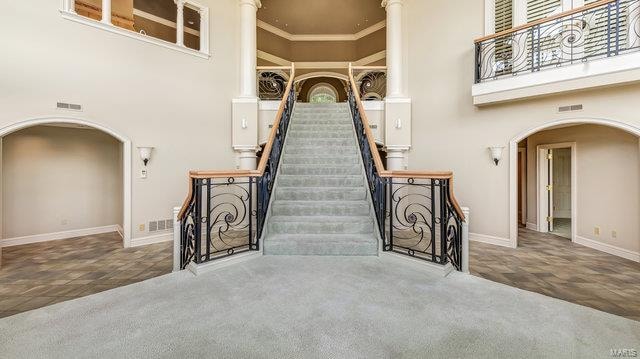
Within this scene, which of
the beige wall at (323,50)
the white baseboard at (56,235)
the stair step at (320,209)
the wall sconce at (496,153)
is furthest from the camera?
the beige wall at (323,50)

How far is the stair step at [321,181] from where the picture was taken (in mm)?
4480

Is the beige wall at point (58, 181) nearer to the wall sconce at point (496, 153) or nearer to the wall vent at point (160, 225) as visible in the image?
the wall vent at point (160, 225)

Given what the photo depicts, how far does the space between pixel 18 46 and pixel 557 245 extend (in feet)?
31.5

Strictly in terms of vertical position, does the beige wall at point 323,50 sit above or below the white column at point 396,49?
above

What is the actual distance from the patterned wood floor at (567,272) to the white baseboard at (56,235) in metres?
A: 7.55

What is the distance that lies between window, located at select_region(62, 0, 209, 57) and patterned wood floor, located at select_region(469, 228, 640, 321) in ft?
22.3

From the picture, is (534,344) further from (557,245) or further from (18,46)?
(18,46)

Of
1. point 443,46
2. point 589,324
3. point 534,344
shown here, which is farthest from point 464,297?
point 443,46

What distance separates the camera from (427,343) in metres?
1.78

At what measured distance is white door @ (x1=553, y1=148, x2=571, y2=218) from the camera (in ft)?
25.0

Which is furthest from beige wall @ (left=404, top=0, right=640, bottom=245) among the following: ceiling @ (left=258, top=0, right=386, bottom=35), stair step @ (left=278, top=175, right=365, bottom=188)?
ceiling @ (left=258, top=0, right=386, bottom=35)

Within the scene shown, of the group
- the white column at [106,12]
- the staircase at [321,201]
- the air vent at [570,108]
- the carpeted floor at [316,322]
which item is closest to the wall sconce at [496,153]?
the air vent at [570,108]

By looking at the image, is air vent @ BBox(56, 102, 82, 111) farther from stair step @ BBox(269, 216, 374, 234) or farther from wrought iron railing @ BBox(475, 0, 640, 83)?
wrought iron railing @ BBox(475, 0, 640, 83)

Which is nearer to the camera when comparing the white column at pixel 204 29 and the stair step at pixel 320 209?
the stair step at pixel 320 209
